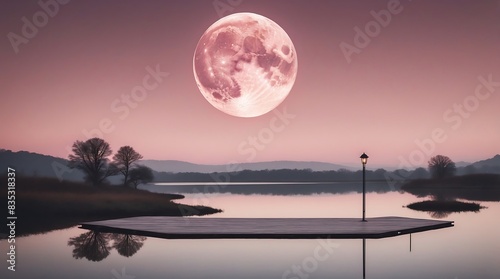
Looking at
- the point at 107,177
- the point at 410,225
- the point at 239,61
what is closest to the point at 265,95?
the point at 239,61

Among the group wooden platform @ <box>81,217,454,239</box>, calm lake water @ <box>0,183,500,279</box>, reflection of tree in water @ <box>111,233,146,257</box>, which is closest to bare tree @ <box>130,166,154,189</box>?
reflection of tree in water @ <box>111,233,146,257</box>

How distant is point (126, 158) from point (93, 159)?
549 centimetres

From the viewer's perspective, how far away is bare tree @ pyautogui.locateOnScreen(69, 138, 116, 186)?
62219 millimetres

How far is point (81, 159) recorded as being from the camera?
208 feet

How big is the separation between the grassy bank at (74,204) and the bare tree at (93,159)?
41.9ft

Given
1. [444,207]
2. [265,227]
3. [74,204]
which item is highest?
[265,227]

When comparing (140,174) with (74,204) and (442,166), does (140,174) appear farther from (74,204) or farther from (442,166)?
(442,166)

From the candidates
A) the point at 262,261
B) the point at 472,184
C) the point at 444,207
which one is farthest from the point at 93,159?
the point at 472,184

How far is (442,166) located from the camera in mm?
93375

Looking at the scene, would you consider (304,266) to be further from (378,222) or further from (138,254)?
(378,222)

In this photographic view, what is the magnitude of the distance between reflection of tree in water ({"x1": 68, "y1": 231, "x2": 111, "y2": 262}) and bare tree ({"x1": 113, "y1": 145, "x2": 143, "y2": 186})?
1451 inches

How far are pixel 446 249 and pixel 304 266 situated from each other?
8.34 metres

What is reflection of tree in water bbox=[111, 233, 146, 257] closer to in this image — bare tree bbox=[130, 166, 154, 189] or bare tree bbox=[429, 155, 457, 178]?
bare tree bbox=[130, 166, 154, 189]

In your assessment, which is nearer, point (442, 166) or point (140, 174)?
point (140, 174)
